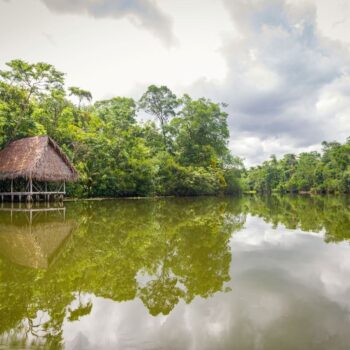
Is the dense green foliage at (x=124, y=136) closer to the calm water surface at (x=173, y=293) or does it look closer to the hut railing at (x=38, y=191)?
A: the hut railing at (x=38, y=191)

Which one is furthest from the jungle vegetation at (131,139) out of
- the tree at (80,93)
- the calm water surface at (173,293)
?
the calm water surface at (173,293)

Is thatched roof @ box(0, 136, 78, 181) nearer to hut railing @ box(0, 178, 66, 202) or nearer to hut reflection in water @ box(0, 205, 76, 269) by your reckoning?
hut railing @ box(0, 178, 66, 202)

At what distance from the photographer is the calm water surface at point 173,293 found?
2.58 meters

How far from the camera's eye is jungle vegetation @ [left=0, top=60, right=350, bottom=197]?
59.0ft

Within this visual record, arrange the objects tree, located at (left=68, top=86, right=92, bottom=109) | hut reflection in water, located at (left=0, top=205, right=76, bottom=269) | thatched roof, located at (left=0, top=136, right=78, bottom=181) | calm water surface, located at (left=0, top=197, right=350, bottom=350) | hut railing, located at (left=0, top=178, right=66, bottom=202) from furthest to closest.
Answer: tree, located at (left=68, top=86, right=92, bottom=109) < hut railing, located at (left=0, top=178, right=66, bottom=202) < thatched roof, located at (left=0, top=136, right=78, bottom=181) < hut reflection in water, located at (left=0, top=205, right=76, bottom=269) < calm water surface, located at (left=0, top=197, right=350, bottom=350)

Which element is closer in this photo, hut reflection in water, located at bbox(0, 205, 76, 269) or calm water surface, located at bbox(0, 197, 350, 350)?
calm water surface, located at bbox(0, 197, 350, 350)

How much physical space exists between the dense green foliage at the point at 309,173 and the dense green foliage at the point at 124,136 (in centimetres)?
1521

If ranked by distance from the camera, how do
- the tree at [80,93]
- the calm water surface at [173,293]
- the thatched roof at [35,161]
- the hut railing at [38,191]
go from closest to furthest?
1. the calm water surface at [173,293]
2. the thatched roof at [35,161]
3. the hut railing at [38,191]
4. the tree at [80,93]

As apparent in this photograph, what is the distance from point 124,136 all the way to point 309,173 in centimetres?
3820

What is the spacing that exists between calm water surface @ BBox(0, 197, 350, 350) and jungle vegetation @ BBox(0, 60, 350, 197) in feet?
44.4

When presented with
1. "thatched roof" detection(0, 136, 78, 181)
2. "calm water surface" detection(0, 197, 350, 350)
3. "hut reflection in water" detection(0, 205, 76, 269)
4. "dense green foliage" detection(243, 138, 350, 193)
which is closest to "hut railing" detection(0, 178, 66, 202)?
"thatched roof" detection(0, 136, 78, 181)

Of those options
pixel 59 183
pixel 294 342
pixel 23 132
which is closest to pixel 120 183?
pixel 59 183

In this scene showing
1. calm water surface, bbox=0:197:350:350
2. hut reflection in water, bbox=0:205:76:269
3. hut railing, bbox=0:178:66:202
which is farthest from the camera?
hut railing, bbox=0:178:66:202

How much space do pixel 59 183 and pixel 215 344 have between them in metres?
18.1
